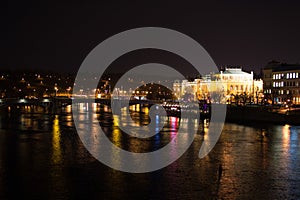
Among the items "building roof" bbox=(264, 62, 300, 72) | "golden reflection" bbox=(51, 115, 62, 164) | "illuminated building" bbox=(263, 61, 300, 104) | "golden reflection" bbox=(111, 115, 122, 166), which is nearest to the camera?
"golden reflection" bbox=(111, 115, 122, 166)

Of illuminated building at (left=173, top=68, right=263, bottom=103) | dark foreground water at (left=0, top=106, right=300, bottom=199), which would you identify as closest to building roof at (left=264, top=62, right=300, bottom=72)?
illuminated building at (left=173, top=68, right=263, bottom=103)

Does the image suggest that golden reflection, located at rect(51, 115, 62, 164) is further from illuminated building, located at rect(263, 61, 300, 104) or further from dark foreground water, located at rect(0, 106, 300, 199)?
illuminated building, located at rect(263, 61, 300, 104)

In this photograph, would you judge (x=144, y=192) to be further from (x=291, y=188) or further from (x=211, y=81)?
(x=211, y=81)

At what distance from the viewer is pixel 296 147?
86.6ft

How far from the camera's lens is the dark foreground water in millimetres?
14773

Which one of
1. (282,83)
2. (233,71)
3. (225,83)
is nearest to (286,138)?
(282,83)

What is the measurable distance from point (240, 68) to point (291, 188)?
106 m

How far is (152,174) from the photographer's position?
17.8 metres

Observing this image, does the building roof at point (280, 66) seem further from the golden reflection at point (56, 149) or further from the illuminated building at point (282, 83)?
the golden reflection at point (56, 149)

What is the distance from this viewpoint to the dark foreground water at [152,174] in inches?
582

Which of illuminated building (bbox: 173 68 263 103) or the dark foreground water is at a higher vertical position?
illuminated building (bbox: 173 68 263 103)

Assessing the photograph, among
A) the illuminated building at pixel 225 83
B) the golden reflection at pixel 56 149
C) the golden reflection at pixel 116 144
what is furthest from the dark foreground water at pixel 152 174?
the illuminated building at pixel 225 83

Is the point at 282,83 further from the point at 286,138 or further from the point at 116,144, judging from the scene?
the point at 116,144

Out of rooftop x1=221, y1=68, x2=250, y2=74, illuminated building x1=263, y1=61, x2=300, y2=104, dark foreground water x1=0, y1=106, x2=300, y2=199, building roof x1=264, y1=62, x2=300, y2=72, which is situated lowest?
dark foreground water x1=0, y1=106, x2=300, y2=199
